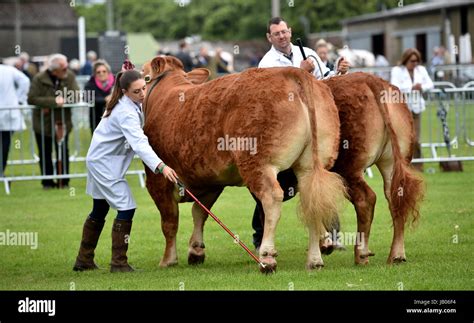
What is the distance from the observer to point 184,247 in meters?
13.5

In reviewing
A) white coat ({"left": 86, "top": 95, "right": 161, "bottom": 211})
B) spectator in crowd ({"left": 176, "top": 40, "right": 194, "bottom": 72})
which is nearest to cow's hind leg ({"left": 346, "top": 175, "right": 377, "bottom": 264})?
white coat ({"left": 86, "top": 95, "right": 161, "bottom": 211})

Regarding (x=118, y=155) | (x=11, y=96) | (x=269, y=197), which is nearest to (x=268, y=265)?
(x=269, y=197)

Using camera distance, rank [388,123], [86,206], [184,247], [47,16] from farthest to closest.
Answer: [47,16] → [86,206] → [184,247] → [388,123]

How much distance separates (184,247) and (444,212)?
4001 millimetres

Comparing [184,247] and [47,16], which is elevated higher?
[47,16]

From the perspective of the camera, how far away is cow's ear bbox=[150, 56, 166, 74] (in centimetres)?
1270

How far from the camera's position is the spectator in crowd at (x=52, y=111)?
20.0 m

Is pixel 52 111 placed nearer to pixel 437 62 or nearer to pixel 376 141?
pixel 376 141

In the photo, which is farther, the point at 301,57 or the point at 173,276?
the point at 301,57

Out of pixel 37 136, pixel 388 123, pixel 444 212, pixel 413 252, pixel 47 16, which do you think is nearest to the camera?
pixel 388 123

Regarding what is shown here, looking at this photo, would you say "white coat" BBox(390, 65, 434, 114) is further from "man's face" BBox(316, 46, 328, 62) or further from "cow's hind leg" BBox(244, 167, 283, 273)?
"cow's hind leg" BBox(244, 167, 283, 273)

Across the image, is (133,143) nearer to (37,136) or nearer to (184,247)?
(184,247)

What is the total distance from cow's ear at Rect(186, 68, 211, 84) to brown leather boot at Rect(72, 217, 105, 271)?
2.10 metres
